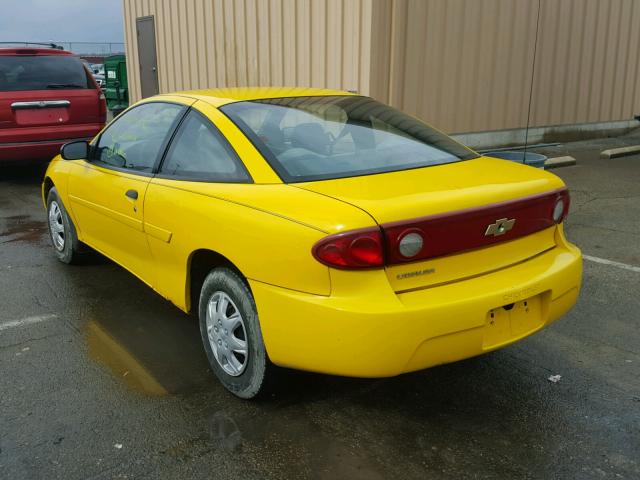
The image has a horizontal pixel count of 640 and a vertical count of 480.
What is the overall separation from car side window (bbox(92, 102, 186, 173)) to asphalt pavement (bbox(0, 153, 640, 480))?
3.25 ft

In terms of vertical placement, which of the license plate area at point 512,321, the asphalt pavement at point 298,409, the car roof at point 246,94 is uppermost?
the car roof at point 246,94

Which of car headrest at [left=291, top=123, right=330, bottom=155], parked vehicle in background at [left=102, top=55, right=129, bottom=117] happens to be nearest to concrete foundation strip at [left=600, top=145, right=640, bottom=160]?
car headrest at [left=291, top=123, right=330, bottom=155]

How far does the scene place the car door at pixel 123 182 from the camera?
3754 mm

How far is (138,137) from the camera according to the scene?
13.5 ft

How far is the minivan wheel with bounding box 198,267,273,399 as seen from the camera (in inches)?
115

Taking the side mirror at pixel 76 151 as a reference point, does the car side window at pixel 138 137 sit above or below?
above

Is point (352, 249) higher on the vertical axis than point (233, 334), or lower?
higher

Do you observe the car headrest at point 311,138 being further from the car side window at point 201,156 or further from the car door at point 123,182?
the car door at point 123,182

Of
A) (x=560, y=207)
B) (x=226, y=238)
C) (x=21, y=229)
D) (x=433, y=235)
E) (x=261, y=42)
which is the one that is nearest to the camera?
(x=433, y=235)

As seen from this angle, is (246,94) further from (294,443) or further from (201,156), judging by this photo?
(294,443)

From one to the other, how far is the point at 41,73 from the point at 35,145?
3.14ft

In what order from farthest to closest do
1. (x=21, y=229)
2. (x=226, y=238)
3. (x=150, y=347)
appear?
(x=21, y=229)
(x=150, y=347)
(x=226, y=238)

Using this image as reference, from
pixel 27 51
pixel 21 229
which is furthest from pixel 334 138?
pixel 27 51

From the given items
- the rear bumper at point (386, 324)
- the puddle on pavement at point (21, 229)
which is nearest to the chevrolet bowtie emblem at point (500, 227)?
the rear bumper at point (386, 324)
